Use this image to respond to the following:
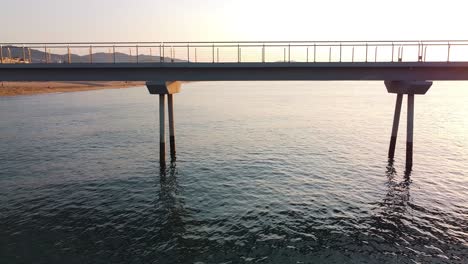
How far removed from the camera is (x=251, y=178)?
30.6 metres

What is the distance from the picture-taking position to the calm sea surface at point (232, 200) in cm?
1812

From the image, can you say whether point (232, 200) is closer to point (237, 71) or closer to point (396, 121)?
point (237, 71)

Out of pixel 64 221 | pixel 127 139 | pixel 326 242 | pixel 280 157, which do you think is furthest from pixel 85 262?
pixel 127 139

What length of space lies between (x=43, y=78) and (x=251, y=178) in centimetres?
1933

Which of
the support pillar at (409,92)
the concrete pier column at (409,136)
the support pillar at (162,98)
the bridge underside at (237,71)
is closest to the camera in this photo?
the bridge underside at (237,71)

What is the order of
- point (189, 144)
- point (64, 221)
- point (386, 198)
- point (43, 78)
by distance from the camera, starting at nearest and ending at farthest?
point (64, 221) < point (386, 198) < point (43, 78) < point (189, 144)

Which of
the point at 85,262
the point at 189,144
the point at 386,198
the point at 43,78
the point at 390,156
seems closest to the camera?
the point at 85,262

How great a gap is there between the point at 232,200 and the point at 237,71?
36.1 ft

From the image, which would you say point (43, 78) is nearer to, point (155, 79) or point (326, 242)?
point (155, 79)

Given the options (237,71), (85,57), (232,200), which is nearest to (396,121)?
(237,71)

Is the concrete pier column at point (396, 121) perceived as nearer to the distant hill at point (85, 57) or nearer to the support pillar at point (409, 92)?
the support pillar at point (409, 92)

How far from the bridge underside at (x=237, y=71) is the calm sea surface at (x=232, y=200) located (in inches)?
338

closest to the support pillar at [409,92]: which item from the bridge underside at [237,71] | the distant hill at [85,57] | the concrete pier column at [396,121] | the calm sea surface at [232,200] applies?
the concrete pier column at [396,121]

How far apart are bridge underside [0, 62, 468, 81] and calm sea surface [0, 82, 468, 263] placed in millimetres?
8577
